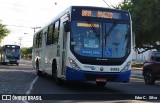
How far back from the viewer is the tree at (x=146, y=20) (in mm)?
40688

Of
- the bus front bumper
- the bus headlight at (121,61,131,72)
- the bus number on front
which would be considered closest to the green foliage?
the bus number on front

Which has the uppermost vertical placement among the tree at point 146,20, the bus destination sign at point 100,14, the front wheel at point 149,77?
the tree at point 146,20

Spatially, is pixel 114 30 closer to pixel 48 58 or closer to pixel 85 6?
pixel 85 6

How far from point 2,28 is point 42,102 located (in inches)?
2630

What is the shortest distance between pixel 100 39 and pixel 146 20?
2641cm

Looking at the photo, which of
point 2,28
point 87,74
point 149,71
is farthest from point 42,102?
point 2,28

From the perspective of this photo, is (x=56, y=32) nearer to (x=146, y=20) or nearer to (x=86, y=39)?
(x=86, y=39)

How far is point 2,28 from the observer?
78.1 meters

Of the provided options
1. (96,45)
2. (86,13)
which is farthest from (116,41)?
(86,13)

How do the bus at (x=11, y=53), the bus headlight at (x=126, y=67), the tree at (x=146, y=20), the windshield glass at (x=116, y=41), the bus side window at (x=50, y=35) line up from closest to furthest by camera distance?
1. the windshield glass at (x=116, y=41)
2. the bus headlight at (x=126, y=67)
3. the bus side window at (x=50, y=35)
4. the tree at (x=146, y=20)
5. the bus at (x=11, y=53)

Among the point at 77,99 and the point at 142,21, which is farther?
the point at 142,21

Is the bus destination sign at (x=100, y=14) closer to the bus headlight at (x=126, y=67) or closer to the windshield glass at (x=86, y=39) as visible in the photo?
the windshield glass at (x=86, y=39)

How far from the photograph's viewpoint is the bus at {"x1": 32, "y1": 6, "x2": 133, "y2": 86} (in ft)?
52.9

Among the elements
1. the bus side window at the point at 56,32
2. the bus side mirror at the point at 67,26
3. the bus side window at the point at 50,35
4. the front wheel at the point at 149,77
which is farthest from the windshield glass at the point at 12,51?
the bus side mirror at the point at 67,26
